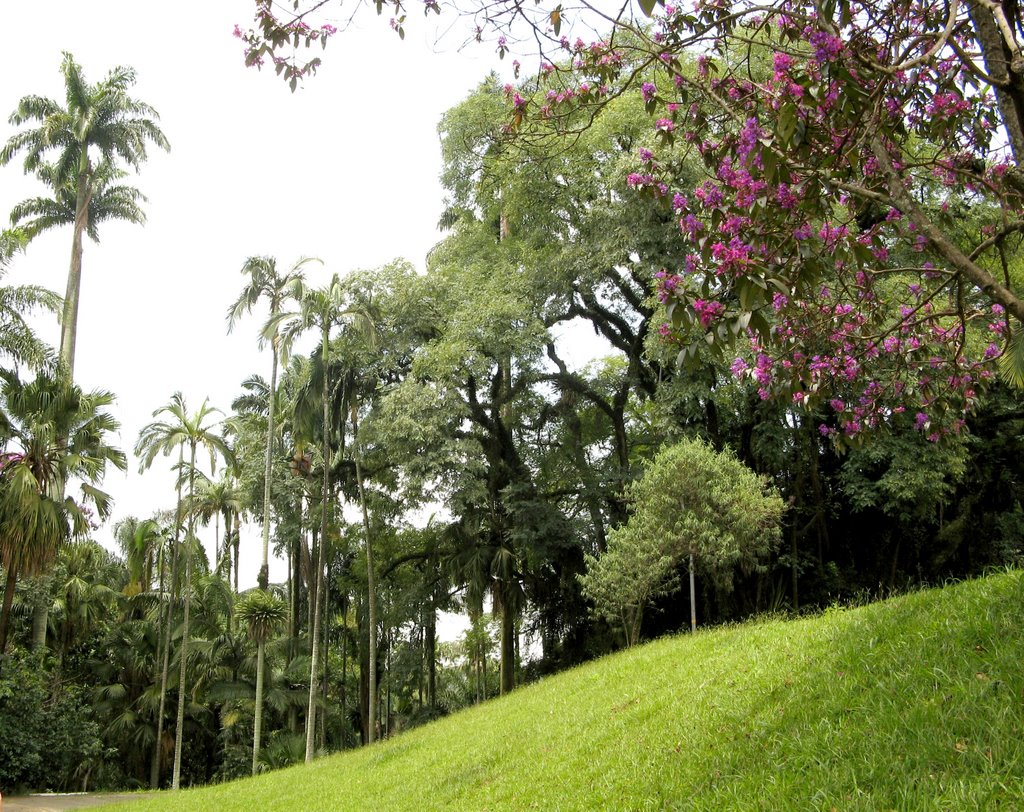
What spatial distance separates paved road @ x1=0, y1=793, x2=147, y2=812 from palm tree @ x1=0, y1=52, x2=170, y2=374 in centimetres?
1555

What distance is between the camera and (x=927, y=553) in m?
21.2

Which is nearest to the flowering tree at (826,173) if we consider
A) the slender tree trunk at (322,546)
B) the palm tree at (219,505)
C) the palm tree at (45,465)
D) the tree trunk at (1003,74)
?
the tree trunk at (1003,74)

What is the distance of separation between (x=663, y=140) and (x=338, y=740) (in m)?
30.3

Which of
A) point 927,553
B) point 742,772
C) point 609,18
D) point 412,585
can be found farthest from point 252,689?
point 609,18

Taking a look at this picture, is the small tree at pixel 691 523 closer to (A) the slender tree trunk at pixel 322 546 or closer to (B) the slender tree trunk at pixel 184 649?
(A) the slender tree trunk at pixel 322 546

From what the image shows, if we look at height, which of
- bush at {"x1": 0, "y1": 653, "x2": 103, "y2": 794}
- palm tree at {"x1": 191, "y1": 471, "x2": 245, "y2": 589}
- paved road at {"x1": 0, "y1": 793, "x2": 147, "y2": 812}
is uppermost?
palm tree at {"x1": 191, "y1": 471, "x2": 245, "y2": 589}

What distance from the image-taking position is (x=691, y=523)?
1625 centimetres

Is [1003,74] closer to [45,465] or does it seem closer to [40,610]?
[45,465]

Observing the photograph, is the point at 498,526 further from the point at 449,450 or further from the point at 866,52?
the point at 866,52

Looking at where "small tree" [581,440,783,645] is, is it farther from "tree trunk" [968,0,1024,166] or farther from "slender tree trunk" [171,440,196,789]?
"slender tree trunk" [171,440,196,789]

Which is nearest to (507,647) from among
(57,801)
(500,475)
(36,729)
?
(500,475)

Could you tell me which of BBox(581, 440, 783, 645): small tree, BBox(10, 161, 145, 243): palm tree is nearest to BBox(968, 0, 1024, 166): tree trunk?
BBox(581, 440, 783, 645): small tree

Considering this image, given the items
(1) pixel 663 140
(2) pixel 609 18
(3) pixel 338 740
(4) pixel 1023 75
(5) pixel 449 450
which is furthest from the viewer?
(3) pixel 338 740

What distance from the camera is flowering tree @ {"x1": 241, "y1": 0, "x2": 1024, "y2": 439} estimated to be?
429cm
